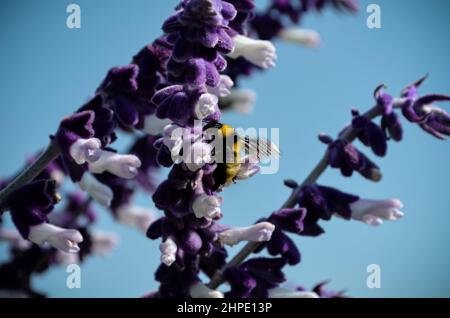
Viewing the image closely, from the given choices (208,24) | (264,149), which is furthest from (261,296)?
(208,24)

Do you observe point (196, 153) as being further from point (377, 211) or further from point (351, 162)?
point (377, 211)

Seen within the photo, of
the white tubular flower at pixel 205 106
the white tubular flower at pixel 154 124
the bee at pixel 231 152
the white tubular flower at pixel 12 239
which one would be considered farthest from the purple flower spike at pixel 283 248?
the white tubular flower at pixel 12 239

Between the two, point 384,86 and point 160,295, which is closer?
point 160,295

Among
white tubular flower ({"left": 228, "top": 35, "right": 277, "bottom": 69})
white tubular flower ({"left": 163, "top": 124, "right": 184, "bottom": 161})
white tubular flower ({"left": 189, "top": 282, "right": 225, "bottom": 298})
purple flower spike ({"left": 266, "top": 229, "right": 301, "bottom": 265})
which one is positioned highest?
white tubular flower ({"left": 228, "top": 35, "right": 277, "bottom": 69})

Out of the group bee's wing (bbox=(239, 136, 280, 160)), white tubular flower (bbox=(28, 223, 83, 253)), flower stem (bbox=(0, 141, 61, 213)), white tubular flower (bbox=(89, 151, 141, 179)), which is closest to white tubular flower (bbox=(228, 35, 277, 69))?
bee's wing (bbox=(239, 136, 280, 160))

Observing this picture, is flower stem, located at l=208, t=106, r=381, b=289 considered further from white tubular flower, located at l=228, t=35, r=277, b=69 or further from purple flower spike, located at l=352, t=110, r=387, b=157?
white tubular flower, located at l=228, t=35, r=277, b=69

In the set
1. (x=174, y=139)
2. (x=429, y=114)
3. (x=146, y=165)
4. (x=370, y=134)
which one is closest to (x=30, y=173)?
(x=174, y=139)

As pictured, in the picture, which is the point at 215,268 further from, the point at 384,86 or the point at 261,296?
the point at 384,86

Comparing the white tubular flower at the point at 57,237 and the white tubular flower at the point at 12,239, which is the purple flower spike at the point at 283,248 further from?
the white tubular flower at the point at 12,239
